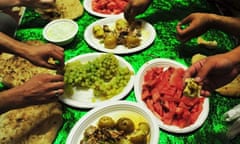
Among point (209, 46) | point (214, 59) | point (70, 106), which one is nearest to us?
point (214, 59)

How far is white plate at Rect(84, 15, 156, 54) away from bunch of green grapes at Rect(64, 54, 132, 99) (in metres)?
0.19

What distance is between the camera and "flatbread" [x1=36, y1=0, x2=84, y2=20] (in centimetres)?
221

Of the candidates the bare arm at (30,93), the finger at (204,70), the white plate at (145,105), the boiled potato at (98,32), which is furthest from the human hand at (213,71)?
the boiled potato at (98,32)

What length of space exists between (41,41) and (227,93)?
1.23 meters

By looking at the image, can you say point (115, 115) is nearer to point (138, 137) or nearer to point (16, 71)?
point (138, 137)

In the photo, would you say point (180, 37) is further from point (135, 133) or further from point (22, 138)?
point (22, 138)

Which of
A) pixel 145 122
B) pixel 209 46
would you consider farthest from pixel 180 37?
pixel 145 122

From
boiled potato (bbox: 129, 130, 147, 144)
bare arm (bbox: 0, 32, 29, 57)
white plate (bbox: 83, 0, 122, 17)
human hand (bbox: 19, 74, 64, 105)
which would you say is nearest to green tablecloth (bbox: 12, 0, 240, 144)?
white plate (bbox: 83, 0, 122, 17)

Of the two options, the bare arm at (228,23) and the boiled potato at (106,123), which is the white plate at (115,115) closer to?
the boiled potato at (106,123)

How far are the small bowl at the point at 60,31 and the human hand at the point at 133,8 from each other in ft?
1.17

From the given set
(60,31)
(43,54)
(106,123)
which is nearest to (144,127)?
(106,123)

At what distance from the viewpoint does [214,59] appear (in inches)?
54.6

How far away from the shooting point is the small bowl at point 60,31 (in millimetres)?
1989

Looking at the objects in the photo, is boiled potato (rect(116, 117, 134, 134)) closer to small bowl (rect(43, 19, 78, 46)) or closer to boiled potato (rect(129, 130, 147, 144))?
boiled potato (rect(129, 130, 147, 144))
